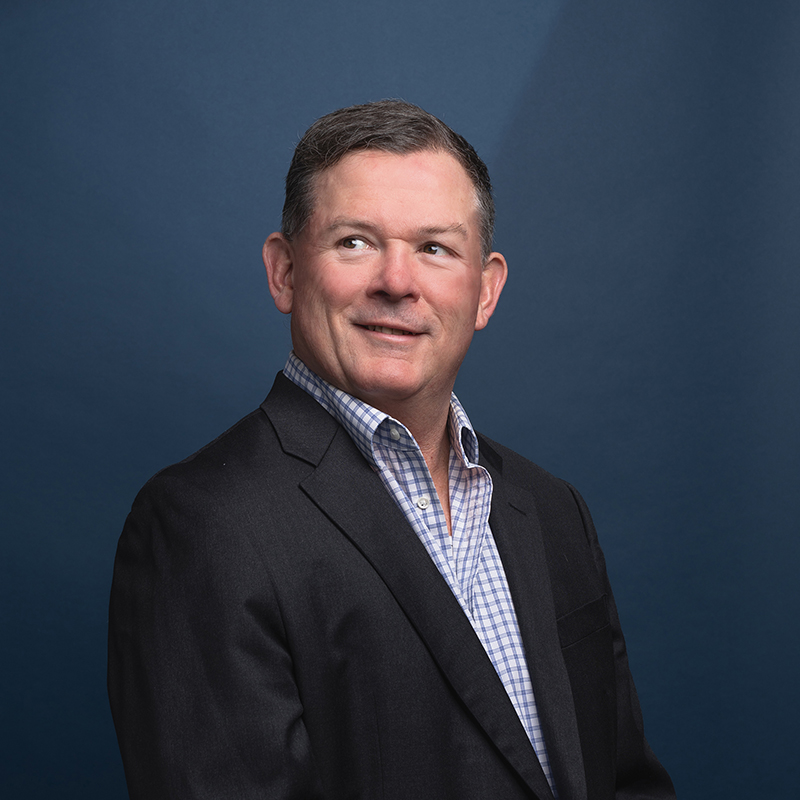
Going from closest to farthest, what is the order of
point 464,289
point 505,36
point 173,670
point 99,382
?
point 173,670 < point 464,289 < point 99,382 < point 505,36

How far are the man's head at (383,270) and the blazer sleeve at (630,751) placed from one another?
57 cm

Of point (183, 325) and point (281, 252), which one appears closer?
point (281, 252)

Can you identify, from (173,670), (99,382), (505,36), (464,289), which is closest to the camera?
(173,670)

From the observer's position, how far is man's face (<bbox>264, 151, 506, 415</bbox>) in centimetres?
150

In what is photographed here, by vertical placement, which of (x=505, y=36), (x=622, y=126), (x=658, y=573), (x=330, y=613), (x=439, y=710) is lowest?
(x=439, y=710)

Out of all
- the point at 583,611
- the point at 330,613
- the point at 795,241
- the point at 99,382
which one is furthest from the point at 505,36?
the point at 330,613

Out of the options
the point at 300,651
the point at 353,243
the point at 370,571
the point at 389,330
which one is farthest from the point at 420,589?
Result: the point at 353,243

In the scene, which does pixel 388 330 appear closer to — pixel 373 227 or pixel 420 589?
pixel 373 227

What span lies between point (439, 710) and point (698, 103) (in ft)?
7.59

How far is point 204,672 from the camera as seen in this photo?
125cm

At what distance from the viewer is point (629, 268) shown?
2.99 m

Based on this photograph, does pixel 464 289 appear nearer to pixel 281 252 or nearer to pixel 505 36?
pixel 281 252

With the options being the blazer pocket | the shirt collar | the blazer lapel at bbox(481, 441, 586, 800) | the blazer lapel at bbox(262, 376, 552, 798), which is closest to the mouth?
the shirt collar

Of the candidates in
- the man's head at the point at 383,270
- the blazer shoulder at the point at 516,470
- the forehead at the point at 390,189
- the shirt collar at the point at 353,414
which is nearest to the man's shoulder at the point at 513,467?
the blazer shoulder at the point at 516,470
